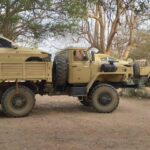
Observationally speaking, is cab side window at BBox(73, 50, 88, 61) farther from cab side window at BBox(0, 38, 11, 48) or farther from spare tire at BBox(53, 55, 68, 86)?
cab side window at BBox(0, 38, 11, 48)

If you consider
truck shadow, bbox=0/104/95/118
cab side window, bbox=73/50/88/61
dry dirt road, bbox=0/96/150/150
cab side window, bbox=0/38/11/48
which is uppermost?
cab side window, bbox=0/38/11/48

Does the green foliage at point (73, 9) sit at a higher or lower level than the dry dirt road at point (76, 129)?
higher

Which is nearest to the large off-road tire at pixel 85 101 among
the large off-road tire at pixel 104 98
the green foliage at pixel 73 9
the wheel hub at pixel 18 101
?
the large off-road tire at pixel 104 98

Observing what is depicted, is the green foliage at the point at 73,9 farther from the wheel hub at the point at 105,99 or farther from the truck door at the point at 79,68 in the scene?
the wheel hub at the point at 105,99

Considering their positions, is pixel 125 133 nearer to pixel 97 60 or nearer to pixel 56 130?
pixel 56 130

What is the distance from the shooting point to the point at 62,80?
17.2 metres

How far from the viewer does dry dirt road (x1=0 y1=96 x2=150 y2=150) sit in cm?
1085

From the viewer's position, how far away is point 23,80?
16.5 meters

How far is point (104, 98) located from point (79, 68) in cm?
131

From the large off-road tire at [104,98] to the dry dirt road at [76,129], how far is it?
318 mm

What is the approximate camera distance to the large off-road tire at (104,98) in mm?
17641

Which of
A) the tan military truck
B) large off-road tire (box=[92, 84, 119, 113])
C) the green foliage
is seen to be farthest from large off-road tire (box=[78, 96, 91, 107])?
the green foliage

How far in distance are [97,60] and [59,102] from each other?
364 cm

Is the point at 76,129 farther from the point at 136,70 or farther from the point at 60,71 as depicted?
the point at 136,70
